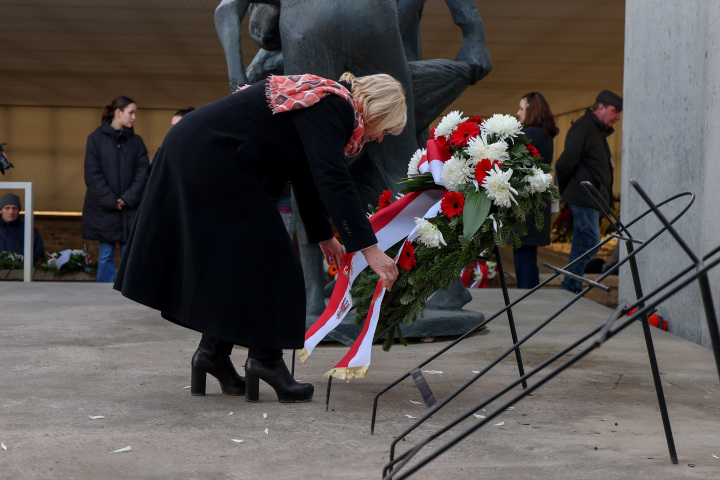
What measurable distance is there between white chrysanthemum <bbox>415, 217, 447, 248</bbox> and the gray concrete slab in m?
0.54

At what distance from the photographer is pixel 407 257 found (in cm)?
279

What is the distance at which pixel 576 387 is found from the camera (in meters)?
3.19

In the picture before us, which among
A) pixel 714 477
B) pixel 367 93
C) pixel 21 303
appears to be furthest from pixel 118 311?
pixel 714 477

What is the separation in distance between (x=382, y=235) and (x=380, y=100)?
0.49 meters

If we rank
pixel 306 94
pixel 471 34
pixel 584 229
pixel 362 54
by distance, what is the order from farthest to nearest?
pixel 584 229 → pixel 471 34 → pixel 362 54 → pixel 306 94

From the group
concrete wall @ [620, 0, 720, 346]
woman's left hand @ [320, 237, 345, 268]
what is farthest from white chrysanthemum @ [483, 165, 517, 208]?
concrete wall @ [620, 0, 720, 346]

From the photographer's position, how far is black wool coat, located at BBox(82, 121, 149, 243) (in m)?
6.48

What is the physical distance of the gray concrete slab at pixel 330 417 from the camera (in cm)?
219

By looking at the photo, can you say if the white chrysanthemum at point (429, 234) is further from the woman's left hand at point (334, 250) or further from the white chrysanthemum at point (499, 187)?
the woman's left hand at point (334, 250)

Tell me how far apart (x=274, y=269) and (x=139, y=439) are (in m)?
0.63

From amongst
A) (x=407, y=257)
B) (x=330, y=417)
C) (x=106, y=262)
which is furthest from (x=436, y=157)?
(x=106, y=262)

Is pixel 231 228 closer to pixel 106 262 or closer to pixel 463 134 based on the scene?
pixel 463 134

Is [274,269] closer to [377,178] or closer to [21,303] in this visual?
[377,178]

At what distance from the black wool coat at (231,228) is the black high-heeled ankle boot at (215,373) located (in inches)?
9.3
